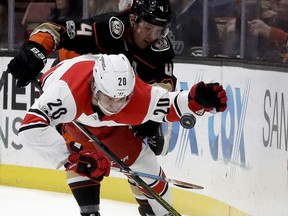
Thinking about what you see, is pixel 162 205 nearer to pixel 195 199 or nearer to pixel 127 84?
pixel 127 84

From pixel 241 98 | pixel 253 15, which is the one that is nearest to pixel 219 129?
pixel 241 98

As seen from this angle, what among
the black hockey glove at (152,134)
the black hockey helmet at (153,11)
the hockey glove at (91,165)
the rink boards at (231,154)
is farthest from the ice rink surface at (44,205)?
the hockey glove at (91,165)

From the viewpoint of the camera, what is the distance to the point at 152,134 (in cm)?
508

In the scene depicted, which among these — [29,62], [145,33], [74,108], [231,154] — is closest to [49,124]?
[74,108]

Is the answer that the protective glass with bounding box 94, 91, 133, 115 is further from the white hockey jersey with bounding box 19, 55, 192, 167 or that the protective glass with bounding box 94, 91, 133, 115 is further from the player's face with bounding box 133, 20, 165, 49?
the player's face with bounding box 133, 20, 165, 49

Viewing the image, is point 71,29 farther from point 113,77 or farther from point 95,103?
point 113,77

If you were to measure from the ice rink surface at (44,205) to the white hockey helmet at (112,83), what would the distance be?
2286 millimetres

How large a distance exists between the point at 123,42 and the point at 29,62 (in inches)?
19.7

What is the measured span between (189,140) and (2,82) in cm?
197

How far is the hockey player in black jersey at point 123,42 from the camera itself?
4914mm

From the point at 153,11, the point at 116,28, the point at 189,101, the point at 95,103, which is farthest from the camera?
the point at 116,28

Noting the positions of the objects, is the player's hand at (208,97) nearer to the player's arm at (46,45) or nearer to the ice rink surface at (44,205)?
the player's arm at (46,45)

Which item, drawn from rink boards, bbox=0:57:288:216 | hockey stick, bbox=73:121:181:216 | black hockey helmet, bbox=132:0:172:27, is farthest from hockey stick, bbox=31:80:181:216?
black hockey helmet, bbox=132:0:172:27

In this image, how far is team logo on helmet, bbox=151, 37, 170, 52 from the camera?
5.00 m
